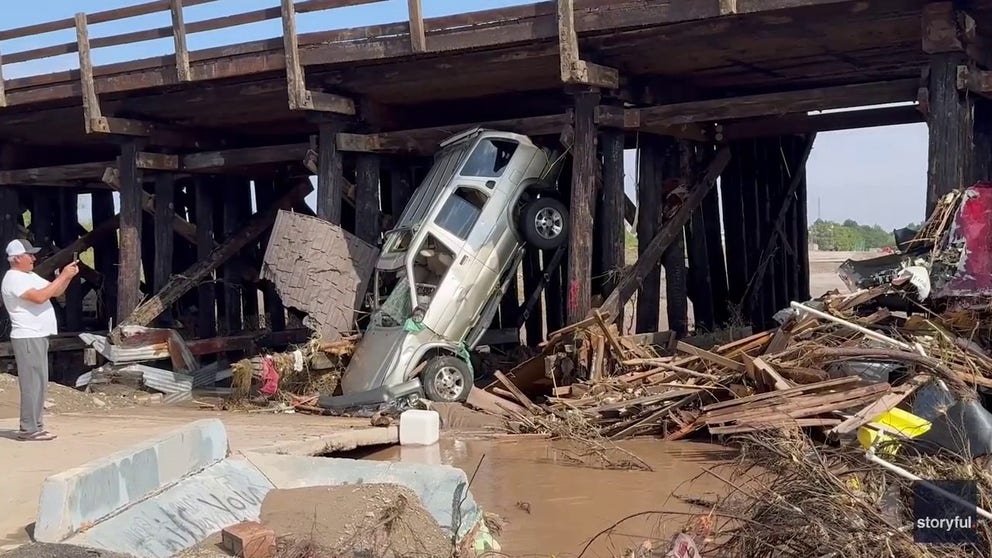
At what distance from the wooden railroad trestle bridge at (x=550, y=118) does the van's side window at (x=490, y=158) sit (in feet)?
1.21

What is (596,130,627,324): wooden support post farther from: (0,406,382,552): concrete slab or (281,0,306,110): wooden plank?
(281,0,306,110): wooden plank

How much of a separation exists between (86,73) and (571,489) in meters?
9.34

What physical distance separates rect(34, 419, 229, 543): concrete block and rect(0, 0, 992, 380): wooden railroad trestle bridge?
530 centimetres

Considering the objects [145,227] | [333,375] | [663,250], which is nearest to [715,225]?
[663,250]

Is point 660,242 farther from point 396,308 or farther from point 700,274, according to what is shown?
point 396,308

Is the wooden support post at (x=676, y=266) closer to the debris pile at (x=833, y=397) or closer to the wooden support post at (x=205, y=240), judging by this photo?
the debris pile at (x=833, y=397)

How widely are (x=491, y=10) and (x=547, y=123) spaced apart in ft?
5.18

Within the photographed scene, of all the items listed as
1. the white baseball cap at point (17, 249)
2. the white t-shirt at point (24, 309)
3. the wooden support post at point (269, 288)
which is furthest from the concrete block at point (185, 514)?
the wooden support post at point (269, 288)

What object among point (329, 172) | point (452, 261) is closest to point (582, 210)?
point (452, 261)

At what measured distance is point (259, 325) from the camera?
1808 centimetres

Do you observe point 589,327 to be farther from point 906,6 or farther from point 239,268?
point 239,268

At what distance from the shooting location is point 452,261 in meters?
11.7

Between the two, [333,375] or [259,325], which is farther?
[259,325]

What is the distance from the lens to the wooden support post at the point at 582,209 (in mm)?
11519
